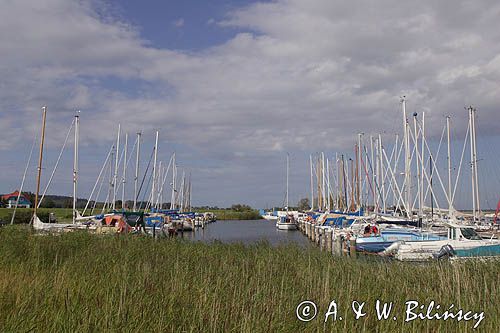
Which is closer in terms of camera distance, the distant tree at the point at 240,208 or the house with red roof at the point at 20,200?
the house with red roof at the point at 20,200

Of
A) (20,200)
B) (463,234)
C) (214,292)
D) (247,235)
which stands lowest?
(247,235)

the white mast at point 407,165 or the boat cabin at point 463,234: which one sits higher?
the white mast at point 407,165

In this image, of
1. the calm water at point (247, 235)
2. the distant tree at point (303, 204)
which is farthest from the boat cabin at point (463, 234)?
the distant tree at point (303, 204)

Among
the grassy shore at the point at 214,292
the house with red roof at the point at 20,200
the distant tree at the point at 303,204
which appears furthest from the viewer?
the distant tree at the point at 303,204

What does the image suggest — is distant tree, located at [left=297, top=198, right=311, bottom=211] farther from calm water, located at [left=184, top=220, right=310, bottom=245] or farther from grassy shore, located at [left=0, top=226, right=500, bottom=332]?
grassy shore, located at [left=0, top=226, right=500, bottom=332]

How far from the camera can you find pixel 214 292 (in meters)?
10.2

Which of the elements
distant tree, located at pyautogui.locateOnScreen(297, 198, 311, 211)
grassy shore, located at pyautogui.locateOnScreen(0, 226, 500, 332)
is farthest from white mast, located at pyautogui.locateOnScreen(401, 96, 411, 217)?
distant tree, located at pyautogui.locateOnScreen(297, 198, 311, 211)

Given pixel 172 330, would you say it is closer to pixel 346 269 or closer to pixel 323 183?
pixel 346 269

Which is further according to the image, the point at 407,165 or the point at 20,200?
the point at 20,200

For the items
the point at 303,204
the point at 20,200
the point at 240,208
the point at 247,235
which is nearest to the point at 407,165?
the point at 247,235

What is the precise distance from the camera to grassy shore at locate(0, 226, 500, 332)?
8055mm

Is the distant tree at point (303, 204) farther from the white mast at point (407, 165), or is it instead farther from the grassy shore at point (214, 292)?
the grassy shore at point (214, 292)

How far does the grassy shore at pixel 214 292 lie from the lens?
8055mm

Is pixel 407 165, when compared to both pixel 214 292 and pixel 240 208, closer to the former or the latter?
pixel 214 292
